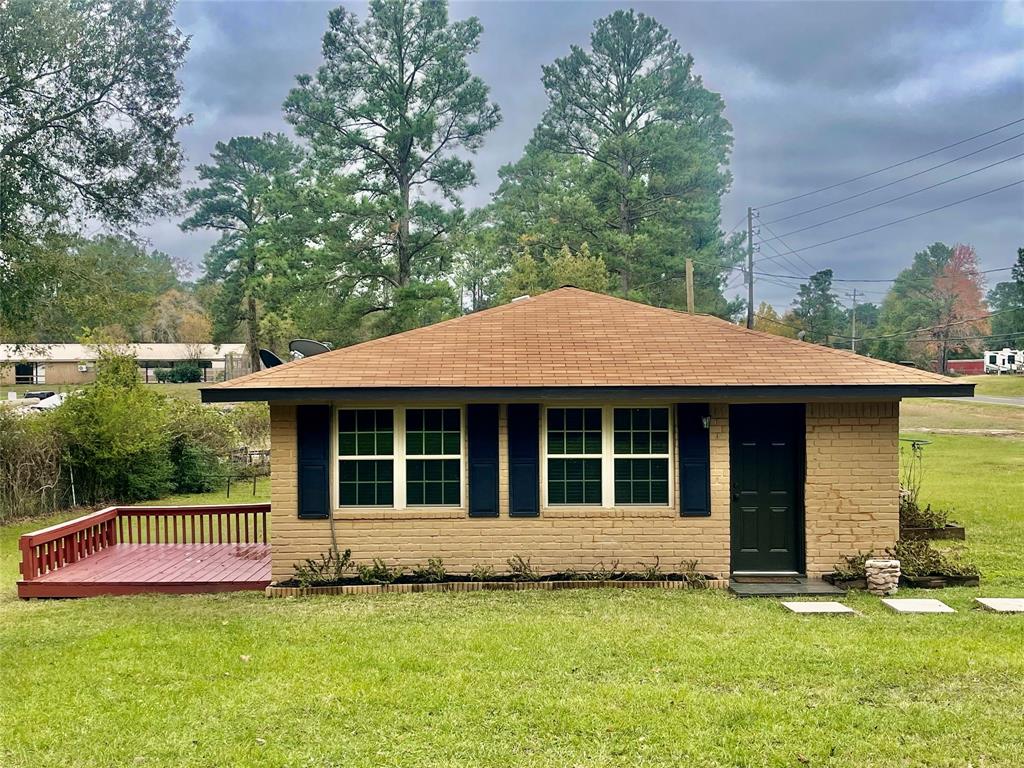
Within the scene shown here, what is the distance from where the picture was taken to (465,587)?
8438 mm

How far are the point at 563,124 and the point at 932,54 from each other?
50.4ft

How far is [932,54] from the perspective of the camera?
23.5m

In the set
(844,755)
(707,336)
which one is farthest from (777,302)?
(844,755)

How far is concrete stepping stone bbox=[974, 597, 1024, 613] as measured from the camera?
7301 millimetres

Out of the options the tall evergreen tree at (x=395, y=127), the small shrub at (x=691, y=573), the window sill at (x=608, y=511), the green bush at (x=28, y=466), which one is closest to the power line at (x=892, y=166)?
the tall evergreen tree at (x=395, y=127)

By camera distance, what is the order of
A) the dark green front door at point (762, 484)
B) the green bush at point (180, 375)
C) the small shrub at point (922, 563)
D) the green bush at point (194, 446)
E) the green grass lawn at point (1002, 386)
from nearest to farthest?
the small shrub at point (922, 563) → the dark green front door at point (762, 484) → the green bush at point (194, 446) → the green grass lawn at point (1002, 386) → the green bush at point (180, 375)

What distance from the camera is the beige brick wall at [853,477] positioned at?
28.4ft

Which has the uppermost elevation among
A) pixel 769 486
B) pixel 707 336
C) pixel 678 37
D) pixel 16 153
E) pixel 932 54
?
pixel 678 37

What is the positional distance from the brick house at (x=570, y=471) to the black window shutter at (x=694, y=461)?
17 millimetres

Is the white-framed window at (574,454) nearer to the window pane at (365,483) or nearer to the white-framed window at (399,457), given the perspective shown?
the white-framed window at (399,457)

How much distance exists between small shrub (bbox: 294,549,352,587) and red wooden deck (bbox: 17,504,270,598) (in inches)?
23.5

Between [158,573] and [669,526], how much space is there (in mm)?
6530

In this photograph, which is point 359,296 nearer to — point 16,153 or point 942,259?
point 16,153

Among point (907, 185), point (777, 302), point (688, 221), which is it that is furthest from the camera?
point (777, 302)
